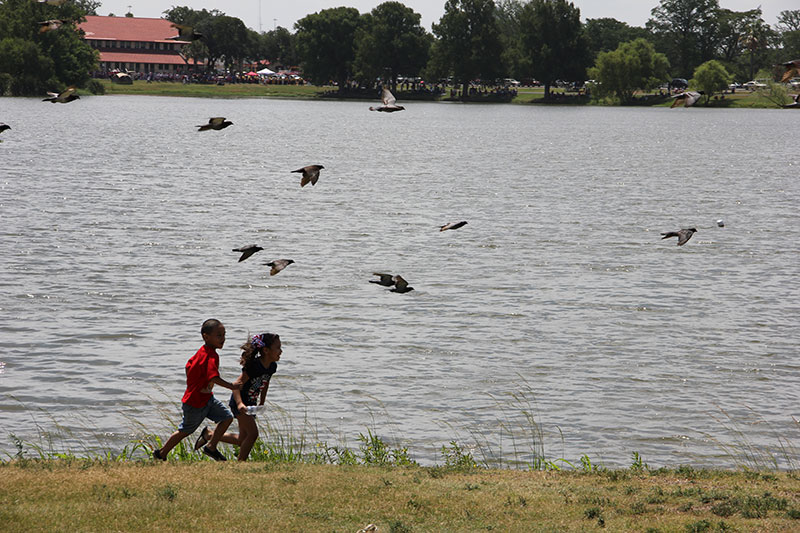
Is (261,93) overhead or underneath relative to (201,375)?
underneath

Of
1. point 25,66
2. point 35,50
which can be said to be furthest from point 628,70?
point 25,66

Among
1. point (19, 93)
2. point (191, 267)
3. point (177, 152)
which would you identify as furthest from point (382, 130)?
point (191, 267)

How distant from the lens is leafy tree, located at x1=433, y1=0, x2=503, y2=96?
597ft

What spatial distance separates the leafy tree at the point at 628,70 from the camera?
16900cm

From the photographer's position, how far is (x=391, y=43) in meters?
180

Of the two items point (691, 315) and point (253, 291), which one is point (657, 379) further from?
point (253, 291)

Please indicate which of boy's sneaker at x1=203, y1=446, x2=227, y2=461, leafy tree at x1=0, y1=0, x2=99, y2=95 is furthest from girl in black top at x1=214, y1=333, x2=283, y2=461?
leafy tree at x1=0, y1=0, x2=99, y2=95

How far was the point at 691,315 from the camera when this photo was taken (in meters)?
25.6

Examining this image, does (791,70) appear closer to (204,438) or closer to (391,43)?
(204,438)

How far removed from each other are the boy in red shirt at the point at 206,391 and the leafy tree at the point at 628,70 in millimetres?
162784

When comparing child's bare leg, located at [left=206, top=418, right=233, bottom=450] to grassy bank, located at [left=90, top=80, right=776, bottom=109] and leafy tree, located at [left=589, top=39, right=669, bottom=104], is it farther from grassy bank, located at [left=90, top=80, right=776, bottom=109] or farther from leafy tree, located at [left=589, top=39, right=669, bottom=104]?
leafy tree, located at [left=589, top=39, right=669, bottom=104]

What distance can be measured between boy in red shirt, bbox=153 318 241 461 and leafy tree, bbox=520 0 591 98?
17728cm

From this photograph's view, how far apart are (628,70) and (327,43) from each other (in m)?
55.5

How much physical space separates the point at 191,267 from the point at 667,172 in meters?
47.3
